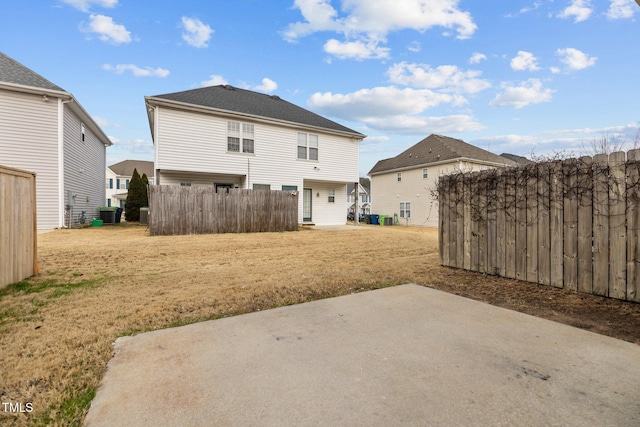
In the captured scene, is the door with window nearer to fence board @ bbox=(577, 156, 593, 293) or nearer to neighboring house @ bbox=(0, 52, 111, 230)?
neighboring house @ bbox=(0, 52, 111, 230)

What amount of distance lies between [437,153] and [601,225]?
2077 centimetres

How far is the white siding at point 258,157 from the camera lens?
14023 mm

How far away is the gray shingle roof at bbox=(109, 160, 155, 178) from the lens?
45.0m

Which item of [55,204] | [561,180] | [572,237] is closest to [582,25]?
[561,180]

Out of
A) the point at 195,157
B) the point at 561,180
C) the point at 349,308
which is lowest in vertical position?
the point at 349,308

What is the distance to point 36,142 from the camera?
1293 centimetres

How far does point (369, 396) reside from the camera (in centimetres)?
192

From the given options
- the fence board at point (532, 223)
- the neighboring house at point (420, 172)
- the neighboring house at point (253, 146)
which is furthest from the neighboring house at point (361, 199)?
the fence board at point (532, 223)

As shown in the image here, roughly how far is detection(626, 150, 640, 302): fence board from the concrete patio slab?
1436mm

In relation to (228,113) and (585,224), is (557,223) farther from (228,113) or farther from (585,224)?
(228,113)

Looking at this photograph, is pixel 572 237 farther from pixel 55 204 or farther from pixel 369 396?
pixel 55 204

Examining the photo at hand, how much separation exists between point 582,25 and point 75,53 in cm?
1852

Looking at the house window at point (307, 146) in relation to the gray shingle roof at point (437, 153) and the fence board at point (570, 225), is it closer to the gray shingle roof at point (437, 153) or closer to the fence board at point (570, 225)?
the gray shingle roof at point (437, 153)

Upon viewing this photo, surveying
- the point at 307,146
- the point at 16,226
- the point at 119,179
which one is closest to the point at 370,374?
the point at 16,226
